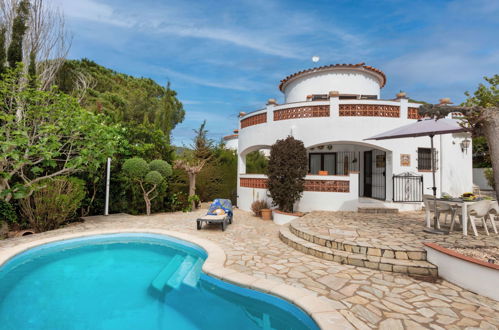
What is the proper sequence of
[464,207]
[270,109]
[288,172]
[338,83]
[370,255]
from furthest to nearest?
[338,83], [270,109], [288,172], [464,207], [370,255]

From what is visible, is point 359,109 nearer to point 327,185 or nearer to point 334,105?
point 334,105

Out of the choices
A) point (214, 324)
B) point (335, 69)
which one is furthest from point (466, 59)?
point (214, 324)

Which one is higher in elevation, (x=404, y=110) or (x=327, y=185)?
(x=404, y=110)

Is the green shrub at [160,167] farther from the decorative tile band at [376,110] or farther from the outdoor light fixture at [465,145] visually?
the outdoor light fixture at [465,145]

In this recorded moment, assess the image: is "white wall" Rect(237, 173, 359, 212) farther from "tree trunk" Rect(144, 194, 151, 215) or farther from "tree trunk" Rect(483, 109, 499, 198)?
"tree trunk" Rect(144, 194, 151, 215)

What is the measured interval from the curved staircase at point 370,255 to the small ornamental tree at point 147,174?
736 cm

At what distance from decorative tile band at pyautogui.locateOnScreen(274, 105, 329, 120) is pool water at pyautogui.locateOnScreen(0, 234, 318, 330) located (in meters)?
7.77

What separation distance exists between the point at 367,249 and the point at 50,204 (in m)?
10.4

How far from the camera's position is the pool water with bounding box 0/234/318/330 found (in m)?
3.90

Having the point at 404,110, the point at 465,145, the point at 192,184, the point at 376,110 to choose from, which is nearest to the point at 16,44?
the point at 192,184

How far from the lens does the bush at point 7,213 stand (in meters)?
7.89

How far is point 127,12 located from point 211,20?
3.26 meters

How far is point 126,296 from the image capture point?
16.0 feet

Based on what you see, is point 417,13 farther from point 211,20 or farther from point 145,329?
point 145,329
